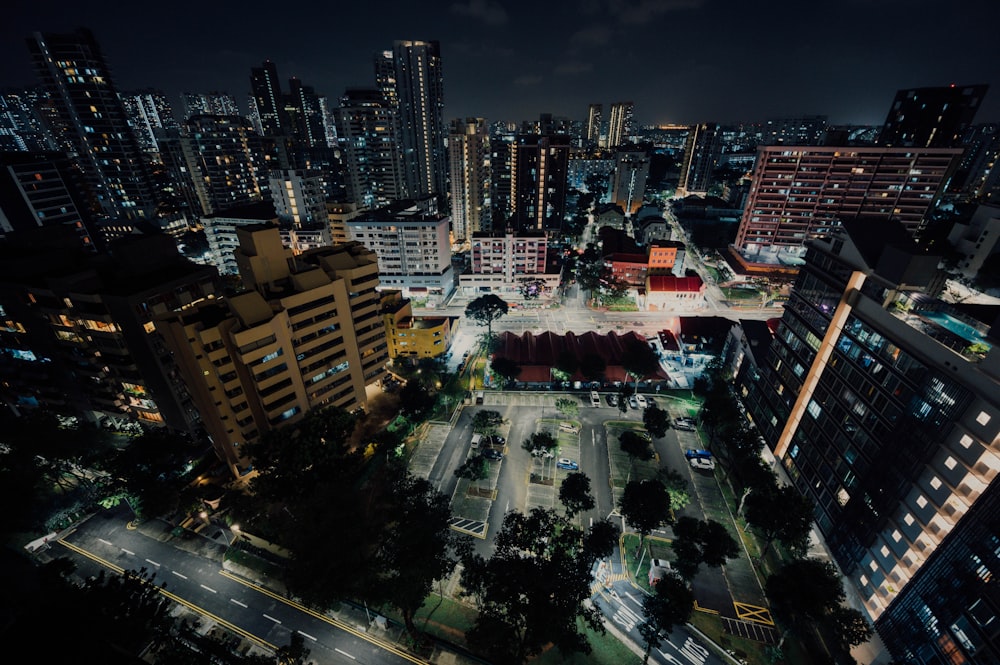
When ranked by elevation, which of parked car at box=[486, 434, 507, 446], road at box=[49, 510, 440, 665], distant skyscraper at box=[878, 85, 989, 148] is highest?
distant skyscraper at box=[878, 85, 989, 148]

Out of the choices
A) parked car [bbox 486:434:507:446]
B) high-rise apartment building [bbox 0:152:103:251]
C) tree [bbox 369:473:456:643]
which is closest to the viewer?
tree [bbox 369:473:456:643]

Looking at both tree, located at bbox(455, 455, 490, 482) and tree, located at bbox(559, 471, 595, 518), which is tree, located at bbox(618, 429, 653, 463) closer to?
tree, located at bbox(559, 471, 595, 518)

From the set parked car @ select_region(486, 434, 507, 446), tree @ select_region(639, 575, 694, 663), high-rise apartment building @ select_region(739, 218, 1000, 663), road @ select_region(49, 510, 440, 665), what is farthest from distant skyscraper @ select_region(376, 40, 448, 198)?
tree @ select_region(639, 575, 694, 663)

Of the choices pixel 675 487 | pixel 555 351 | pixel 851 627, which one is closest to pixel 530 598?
pixel 675 487

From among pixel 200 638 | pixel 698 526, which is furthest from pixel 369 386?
pixel 698 526

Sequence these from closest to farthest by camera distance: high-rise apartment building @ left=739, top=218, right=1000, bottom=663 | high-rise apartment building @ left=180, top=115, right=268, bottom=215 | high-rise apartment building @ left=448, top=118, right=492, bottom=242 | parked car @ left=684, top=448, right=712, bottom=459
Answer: high-rise apartment building @ left=739, top=218, right=1000, bottom=663, parked car @ left=684, top=448, right=712, bottom=459, high-rise apartment building @ left=448, top=118, right=492, bottom=242, high-rise apartment building @ left=180, top=115, right=268, bottom=215

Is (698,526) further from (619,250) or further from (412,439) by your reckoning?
(619,250)

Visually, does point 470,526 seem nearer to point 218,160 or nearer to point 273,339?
point 273,339

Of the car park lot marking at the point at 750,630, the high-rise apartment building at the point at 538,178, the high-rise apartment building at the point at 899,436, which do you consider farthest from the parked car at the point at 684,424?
the high-rise apartment building at the point at 538,178
